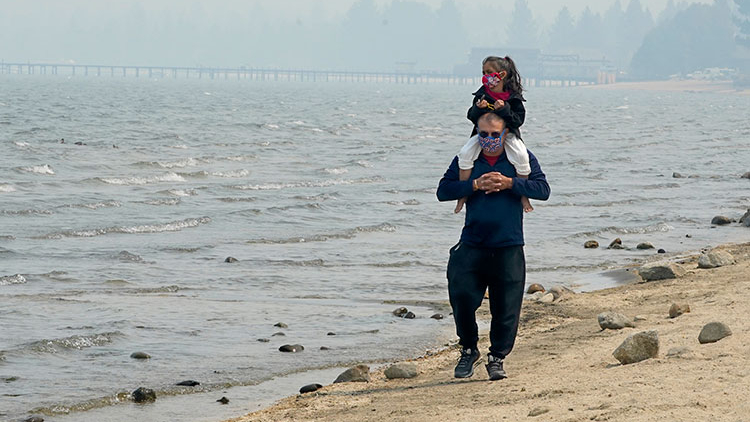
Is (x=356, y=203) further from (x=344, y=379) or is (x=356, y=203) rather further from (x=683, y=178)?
(x=344, y=379)

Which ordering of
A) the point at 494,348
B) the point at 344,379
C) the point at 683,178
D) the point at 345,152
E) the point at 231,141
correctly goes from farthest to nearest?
the point at 231,141 → the point at 345,152 → the point at 683,178 → the point at 344,379 → the point at 494,348

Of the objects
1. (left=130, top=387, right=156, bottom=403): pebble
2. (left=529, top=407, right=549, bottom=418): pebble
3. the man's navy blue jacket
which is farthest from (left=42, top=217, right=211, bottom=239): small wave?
(left=529, top=407, right=549, bottom=418): pebble

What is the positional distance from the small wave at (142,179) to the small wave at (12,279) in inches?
535

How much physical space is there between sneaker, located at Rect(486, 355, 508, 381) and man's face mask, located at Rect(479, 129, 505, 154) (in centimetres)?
136

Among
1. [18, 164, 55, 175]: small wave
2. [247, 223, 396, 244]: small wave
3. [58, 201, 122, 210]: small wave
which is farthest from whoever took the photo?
[18, 164, 55, 175]: small wave

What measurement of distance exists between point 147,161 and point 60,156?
9.47ft

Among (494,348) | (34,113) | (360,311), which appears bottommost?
(34,113)

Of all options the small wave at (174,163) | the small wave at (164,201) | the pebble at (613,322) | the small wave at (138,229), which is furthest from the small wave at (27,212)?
the pebble at (613,322)

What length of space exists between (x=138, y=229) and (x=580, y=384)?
12.4 metres

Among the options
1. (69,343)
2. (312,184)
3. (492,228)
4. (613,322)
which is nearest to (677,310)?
(613,322)

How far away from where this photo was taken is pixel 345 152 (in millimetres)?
38781

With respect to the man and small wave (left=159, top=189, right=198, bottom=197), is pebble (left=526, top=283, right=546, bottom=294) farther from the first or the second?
small wave (left=159, top=189, right=198, bottom=197)

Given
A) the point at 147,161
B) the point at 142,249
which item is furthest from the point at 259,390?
the point at 147,161

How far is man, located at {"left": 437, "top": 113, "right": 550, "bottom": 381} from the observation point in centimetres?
629
